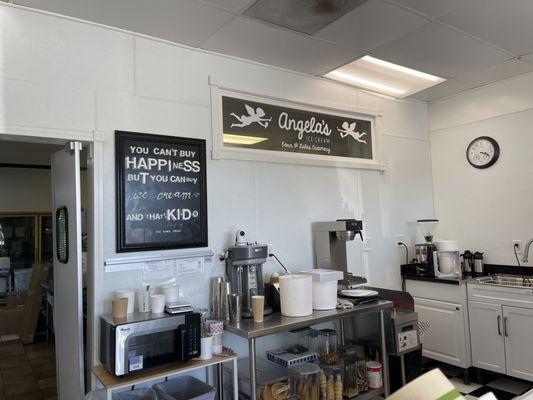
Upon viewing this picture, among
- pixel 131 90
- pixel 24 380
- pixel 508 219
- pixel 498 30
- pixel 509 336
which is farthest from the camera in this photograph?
pixel 24 380

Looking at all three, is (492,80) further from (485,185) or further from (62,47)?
(62,47)

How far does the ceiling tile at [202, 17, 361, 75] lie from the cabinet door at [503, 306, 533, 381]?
7.86 feet

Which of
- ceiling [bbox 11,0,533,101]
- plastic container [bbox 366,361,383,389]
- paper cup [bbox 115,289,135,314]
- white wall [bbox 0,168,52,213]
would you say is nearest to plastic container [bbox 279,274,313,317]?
plastic container [bbox 366,361,383,389]

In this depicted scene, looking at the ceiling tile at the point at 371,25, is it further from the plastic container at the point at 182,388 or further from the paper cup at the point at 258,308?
the plastic container at the point at 182,388

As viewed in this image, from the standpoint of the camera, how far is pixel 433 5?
245cm

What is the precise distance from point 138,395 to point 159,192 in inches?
48.0

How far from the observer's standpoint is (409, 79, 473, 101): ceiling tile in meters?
3.89

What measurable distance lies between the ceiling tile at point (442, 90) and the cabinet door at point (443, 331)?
2028mm

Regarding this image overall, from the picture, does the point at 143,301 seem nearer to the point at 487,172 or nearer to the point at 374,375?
the point at 374,375

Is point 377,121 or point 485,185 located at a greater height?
point 377,121

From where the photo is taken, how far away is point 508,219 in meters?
3.83

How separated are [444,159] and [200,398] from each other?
343cm

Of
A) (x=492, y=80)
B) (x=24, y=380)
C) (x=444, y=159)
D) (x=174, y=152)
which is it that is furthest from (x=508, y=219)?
(x=24, y=380)

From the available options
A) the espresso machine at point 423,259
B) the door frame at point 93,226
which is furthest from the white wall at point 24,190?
the espresso machine at point 423,259
